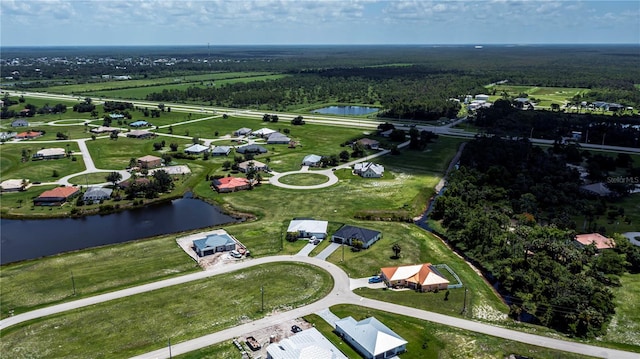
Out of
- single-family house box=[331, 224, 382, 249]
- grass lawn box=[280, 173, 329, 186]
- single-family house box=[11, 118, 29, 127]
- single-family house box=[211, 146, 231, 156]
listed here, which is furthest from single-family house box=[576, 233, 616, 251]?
single-family house box=[11, 118, 29, 127]

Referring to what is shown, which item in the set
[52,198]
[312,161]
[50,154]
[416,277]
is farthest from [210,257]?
[50,154]

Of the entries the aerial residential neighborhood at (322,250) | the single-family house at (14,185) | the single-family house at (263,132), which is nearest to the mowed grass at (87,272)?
the aerial residential neighborhood at (322,250)

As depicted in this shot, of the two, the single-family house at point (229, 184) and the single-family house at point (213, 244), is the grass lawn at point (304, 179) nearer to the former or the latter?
the single-family house at point (229, 184)

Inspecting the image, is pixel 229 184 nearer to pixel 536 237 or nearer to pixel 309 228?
pixel 309 228

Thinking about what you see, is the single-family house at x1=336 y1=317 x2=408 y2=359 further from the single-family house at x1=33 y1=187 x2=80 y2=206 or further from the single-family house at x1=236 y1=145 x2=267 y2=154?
the single-family house at x1=236 y1=145 x2=267 y2=154

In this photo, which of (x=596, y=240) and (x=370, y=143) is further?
(x=370, y=143)

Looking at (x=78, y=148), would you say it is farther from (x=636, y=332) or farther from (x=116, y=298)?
(x=636, y=332)
